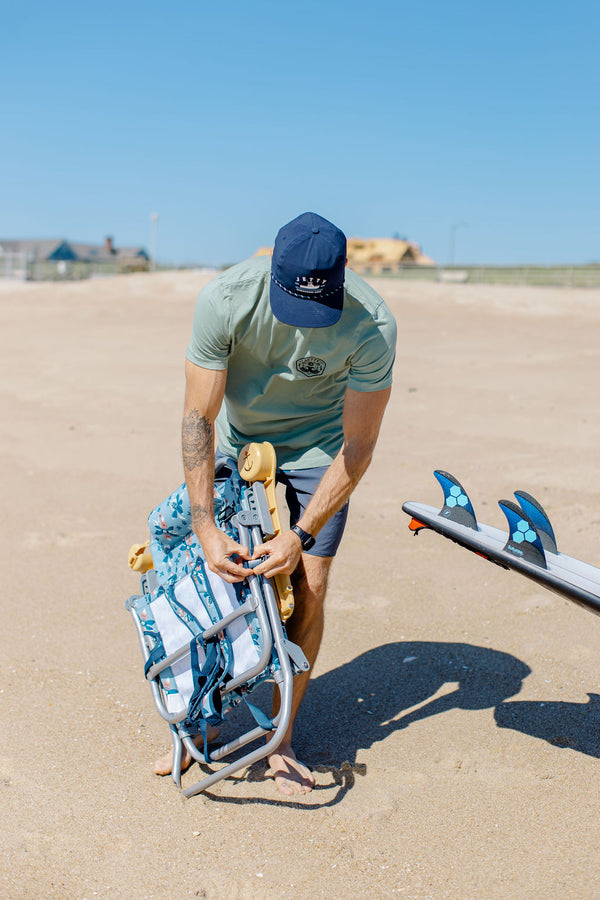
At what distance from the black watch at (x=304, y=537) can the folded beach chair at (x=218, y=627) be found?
0.08 m

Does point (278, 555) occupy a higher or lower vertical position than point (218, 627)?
higher

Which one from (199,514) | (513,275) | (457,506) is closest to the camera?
(199,514)

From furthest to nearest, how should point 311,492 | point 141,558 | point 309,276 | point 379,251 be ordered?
point 379,251 → point 141,558 → point 311,492 → point 309,276

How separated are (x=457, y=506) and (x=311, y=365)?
71 cm

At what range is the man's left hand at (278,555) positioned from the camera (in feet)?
8.98

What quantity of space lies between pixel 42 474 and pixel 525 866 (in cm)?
547

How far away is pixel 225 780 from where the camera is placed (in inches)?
122

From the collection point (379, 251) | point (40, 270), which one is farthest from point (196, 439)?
point (379, 251)

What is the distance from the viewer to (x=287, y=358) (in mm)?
2871

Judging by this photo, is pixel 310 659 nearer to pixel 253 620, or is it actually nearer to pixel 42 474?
pixel 253 620

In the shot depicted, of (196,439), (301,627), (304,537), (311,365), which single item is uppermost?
(311,365)

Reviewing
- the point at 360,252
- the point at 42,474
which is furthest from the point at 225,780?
the point at 360,252

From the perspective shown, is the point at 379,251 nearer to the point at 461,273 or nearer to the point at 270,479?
the point at 461,273

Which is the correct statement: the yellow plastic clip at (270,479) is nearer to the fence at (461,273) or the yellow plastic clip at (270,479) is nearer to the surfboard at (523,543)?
the surfboard at (523,543)
